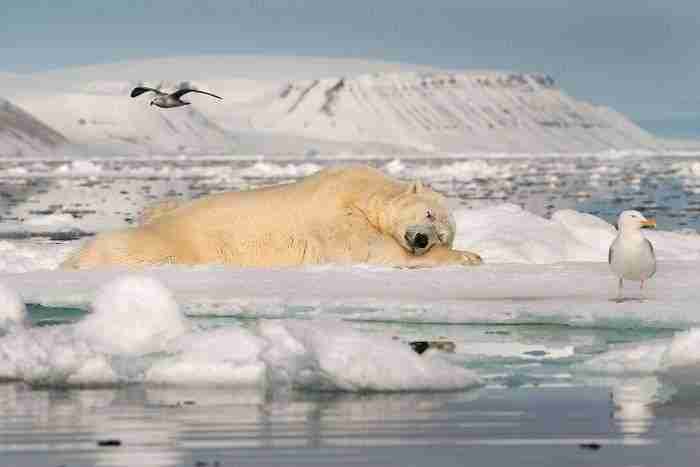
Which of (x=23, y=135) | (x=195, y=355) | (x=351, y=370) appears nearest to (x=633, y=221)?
(x=351, y=370)

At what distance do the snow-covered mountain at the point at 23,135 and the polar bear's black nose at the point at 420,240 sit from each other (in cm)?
12295

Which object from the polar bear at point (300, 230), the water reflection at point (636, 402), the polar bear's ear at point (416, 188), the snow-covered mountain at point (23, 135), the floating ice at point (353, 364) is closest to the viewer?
the water reflection at point (636, 402)

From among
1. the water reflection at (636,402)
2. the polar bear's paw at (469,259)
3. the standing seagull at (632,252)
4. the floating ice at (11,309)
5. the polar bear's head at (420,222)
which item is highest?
the polar bear's head at (420,222)

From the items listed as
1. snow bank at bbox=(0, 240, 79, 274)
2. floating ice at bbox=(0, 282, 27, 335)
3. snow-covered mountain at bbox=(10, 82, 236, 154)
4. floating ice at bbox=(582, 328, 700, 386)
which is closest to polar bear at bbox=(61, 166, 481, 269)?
snow bank at bbox=(0, 240, 79, 274)

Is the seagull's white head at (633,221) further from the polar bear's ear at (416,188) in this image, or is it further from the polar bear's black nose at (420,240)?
the polar bear's ear at (416,188)

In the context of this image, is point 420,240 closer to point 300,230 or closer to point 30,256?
point 300,230

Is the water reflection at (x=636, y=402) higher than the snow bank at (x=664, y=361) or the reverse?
the reverse

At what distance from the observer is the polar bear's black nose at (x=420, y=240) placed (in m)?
12.1

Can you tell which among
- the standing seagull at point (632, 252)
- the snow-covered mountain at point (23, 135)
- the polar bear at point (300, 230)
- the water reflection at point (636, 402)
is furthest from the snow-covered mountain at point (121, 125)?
the water reflection at point (636, 402)

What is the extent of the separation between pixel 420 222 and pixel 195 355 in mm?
5477

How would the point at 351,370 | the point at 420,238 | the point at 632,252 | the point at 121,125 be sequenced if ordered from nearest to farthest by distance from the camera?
the point at 351,370 → the point at 632,252 → the point at 420,238 → the point at 121,125

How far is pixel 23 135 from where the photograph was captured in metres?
142

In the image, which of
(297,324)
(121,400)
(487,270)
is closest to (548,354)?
(297,324)

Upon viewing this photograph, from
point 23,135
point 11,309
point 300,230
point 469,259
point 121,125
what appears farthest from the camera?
point 121,125
